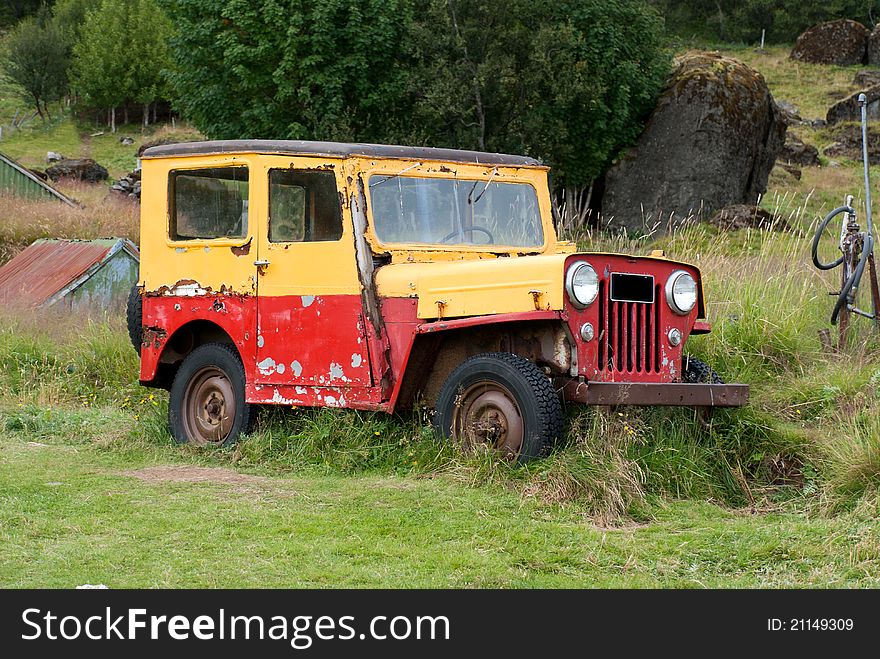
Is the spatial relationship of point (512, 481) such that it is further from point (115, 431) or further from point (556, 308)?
point (115, 431)

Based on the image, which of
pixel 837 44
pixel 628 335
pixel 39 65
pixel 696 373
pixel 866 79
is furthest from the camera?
pixel 39 65

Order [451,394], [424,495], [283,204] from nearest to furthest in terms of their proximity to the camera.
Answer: [424,495] → [451,394] → [283,204]

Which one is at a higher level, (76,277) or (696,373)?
(696,373)

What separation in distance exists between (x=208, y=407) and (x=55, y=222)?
14.8 meters

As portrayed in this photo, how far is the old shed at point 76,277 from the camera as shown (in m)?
15.4

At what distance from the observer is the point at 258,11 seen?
2723 cm

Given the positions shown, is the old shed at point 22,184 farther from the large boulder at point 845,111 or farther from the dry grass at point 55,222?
the large boulder at point 845,111

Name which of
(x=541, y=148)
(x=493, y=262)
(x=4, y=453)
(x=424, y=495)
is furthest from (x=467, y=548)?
(x=541, y=148)

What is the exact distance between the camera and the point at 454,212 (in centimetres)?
842

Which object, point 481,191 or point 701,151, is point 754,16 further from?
point 481,191

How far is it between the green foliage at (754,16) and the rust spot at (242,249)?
5111 centimetres

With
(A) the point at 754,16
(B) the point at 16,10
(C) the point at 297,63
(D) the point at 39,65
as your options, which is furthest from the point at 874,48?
(B) the point at 16,10

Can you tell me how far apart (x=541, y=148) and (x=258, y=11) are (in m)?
7.46

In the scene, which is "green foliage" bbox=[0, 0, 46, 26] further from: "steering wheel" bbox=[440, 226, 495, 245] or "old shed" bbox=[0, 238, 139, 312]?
"steering wheel" bbox=[440, 226, 495, 245]
